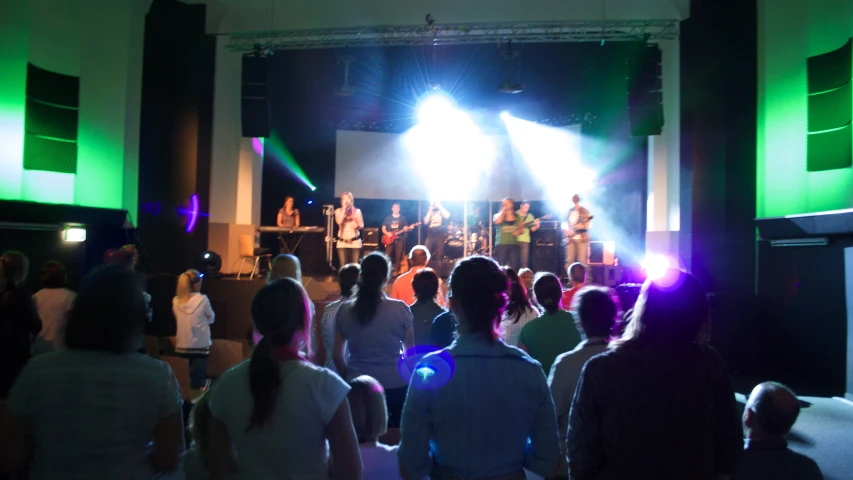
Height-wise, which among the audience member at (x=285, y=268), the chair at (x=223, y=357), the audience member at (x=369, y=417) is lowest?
the chair at (x=223, y=357)

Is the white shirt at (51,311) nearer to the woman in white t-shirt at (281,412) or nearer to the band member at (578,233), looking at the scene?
the woman in white t-shirt at (281,412)

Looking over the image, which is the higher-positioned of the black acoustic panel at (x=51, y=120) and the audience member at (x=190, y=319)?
the black acoustic panel at (x=51, y=120)

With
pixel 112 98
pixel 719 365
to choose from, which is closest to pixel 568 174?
pixel 112 98

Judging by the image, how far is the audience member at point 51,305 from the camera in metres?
3.77

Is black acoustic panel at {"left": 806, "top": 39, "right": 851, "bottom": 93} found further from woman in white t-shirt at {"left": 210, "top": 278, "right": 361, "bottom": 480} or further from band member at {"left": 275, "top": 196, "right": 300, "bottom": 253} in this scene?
band member at {"left": 275, "top": 196, "right": 300, "bottom": 253}

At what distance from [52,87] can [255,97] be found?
9.13 feet

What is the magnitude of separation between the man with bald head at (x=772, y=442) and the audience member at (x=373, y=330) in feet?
5.15

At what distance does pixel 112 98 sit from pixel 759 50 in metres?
8.94

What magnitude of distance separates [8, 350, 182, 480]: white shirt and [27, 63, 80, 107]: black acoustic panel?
733cm

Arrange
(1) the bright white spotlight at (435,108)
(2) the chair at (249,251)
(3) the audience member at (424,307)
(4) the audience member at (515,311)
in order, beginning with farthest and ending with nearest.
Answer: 1. (1) the bright white spotlight at (435,108)
2. (2) the chair at (249,251)
3. (3) the audience member at (424,307)
4. (4) the audience member at (515,311)

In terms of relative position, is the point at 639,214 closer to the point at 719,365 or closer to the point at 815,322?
the point at 815,322

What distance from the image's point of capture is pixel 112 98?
8312 mm

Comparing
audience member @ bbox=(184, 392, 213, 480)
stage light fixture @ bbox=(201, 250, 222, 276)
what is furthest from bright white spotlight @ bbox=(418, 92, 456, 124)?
audience member @ bbox=(184, 392, 213, 480)

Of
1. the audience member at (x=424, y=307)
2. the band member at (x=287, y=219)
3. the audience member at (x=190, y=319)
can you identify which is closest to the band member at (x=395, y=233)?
the band member at (x=287, y=219)
